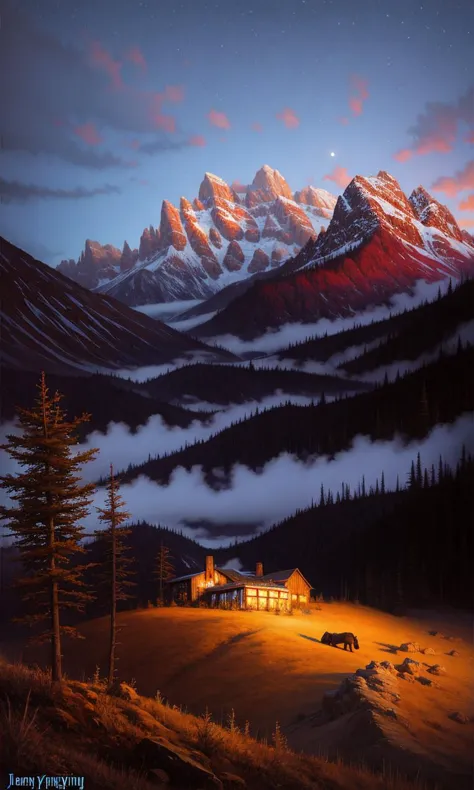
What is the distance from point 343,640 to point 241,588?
21.8 feet

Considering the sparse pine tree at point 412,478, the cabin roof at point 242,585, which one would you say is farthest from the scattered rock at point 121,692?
the sparse pine tree at point 412,478

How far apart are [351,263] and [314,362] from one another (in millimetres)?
4174

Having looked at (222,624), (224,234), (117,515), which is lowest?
(222,624)

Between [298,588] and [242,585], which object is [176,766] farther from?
[242,585]

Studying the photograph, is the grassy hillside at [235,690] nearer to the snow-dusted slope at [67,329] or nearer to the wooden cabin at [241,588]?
the wooden cabin at [241,588]

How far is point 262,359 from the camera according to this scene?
2731 cm

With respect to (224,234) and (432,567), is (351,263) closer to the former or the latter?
(224,234)

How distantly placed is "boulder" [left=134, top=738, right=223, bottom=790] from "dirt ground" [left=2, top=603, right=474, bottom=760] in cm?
463

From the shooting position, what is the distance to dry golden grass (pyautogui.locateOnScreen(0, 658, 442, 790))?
8.69 meters

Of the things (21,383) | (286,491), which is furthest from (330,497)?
(21,383)

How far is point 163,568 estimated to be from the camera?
25859 millimetres

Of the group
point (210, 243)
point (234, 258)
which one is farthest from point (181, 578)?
point (210, 243)

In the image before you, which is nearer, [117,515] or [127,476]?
[117,515]

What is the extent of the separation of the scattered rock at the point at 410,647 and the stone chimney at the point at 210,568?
7.37m
